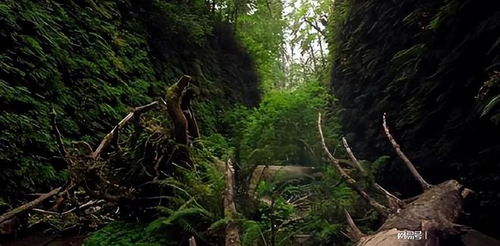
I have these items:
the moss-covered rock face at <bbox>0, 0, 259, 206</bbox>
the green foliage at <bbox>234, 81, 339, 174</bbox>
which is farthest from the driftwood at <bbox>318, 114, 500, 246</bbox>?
the moss-covered rock face at <bbox>0, 0, 259, 206</bbox>

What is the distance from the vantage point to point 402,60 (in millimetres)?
4746

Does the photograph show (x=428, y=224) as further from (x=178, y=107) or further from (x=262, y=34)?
(x=262, y=34)

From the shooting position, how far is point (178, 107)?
3639 mm

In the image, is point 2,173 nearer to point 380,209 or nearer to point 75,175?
point 75,175

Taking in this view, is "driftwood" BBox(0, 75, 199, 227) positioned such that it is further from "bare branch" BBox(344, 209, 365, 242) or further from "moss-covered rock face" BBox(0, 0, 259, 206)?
"bare branch" BBox(344, 209, 365, 242)

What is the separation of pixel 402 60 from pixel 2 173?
4.90m

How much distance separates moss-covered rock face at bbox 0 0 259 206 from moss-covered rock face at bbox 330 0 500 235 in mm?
4141

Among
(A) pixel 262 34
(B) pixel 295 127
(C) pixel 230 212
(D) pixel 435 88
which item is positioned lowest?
(C) pixel 230 212

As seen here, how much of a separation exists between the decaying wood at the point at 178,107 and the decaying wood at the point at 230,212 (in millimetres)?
681

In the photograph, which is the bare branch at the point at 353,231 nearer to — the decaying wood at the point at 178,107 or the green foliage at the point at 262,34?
the decaying wood at the point at 178,107

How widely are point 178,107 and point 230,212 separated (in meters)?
1.29

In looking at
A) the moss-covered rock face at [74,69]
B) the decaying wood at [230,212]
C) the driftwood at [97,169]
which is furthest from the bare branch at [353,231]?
the moss-covered rock face at [74,69]

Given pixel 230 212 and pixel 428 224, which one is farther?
pixel 230 212

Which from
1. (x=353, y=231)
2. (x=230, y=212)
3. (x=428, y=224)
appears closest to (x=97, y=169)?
(x=230, y=212)
